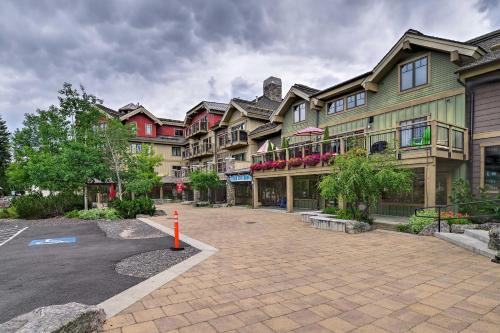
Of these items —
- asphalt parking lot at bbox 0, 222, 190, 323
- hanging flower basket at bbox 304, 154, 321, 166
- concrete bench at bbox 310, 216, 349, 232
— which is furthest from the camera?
hanging flower basket at bbox 304, 154, 321, 166

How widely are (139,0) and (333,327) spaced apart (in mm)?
10324

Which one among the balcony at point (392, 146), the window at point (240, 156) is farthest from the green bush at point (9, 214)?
the window at point (240, 156)

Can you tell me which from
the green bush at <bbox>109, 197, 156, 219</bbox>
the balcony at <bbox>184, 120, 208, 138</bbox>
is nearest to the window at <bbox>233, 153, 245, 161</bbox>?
the balcony at <bbox>184, 120, 208, 138</bbox>

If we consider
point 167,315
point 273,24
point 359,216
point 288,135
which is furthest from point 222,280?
point 288,135

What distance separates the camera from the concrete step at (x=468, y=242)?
708 centimetres

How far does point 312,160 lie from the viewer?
16.5 m

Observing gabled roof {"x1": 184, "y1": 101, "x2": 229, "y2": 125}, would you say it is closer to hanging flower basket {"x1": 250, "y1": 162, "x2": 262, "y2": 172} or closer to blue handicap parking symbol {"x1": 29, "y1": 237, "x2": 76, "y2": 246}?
hanging flower basket {"x1": 250, "y1": 162, "x2": 262, "y2": 172}

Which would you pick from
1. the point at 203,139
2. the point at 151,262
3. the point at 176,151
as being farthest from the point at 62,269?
the point at 176,151

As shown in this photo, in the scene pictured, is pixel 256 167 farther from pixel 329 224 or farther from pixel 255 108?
pixel 329 224

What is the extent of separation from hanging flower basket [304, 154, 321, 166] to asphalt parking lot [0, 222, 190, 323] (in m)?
9.48

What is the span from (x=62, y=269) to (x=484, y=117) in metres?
15.9

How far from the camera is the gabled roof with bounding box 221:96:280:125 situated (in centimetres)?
2625

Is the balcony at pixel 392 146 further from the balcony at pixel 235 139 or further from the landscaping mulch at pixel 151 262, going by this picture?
the landscaping mulch at pixel 151 262

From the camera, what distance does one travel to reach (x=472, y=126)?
1229 cm
